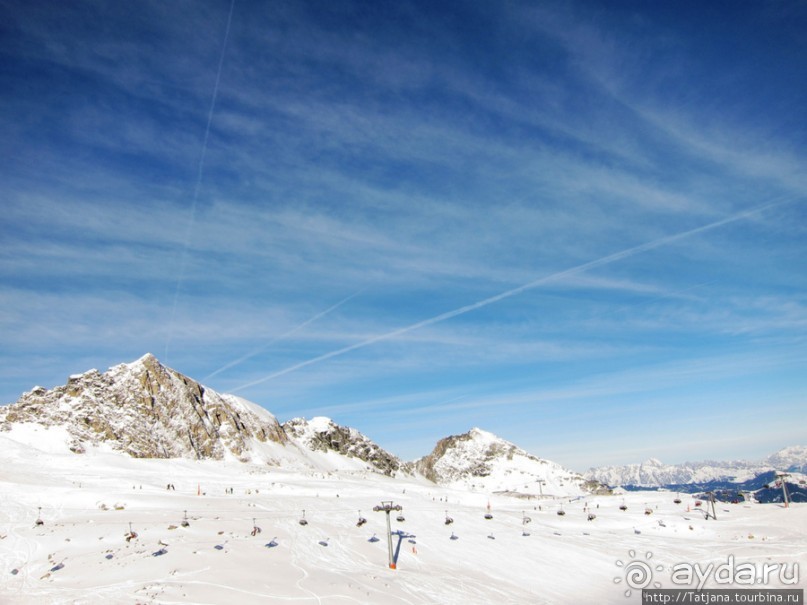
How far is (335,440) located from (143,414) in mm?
85393

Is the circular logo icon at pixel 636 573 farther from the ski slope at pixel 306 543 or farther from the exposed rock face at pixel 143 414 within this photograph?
the exposed rock face at pixel 143 414

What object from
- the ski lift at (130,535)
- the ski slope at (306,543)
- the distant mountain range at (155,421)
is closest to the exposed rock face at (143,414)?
the distant mountain range at (155,421)

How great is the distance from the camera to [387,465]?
193 metres

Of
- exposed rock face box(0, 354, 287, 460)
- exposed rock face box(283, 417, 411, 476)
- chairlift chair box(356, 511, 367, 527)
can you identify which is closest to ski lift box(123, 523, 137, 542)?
chairlift chair box(356, 511, 367, 527)

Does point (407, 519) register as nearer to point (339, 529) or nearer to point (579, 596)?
point (339, 529)

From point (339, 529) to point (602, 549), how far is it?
26668 mm

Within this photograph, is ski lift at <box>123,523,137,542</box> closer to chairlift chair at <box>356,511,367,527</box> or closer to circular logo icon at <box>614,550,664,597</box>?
chairlift chair at <box>356,511,367,527</box>

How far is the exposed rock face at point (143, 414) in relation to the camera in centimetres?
10144

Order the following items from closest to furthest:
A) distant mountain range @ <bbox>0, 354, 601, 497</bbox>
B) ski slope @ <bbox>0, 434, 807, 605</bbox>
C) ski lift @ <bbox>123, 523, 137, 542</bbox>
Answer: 1. ski slope @ <bbox>0, 434, 807, 605</bbox>
2. ski lift @ <bbox>123, 523, 137, 542</bbox>
3. distant mountain range @ <bbox>0, 354, 601, 497</bbox>

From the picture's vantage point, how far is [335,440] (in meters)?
188

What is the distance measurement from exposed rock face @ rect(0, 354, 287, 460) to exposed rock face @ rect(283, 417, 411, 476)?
120 ft

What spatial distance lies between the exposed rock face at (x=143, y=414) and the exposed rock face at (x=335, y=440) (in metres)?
36.5

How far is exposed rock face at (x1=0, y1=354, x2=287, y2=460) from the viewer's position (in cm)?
10144

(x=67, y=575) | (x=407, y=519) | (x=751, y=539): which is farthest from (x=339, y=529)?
(x=751, y=539)
